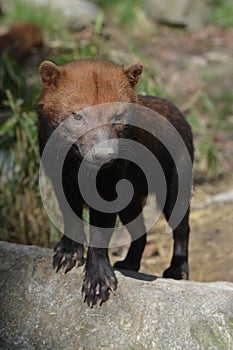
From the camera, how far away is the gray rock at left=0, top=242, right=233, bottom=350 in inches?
135

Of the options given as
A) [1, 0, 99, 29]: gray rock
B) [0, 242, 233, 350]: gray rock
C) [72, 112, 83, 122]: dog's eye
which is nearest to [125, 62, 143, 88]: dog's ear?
[72, 112, 83, 122]: dog's eye

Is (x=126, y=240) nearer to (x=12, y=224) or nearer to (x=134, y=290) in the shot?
(x=12, y=224)

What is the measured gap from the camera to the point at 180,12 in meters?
13.1

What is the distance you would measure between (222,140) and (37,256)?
5309 mm

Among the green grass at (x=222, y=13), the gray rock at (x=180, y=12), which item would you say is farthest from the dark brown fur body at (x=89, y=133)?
the green grass at (x=222, y=13)

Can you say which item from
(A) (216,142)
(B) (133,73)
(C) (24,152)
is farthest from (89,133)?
(A) (216,142)

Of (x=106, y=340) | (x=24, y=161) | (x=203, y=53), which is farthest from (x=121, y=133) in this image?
(x=203, y=53)

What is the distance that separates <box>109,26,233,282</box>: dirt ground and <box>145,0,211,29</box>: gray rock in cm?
22

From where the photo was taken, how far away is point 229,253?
6.21m

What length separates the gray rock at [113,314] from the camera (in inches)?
135

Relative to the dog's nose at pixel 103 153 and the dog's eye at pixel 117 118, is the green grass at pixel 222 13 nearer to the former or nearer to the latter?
the dog's eye at pixel 117 118

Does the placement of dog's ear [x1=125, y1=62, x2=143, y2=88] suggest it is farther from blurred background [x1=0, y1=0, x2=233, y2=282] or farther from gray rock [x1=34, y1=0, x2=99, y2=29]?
gray rock [x1=34, y1=0, x2=99, y2=29]

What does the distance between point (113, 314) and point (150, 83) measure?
3.62 m

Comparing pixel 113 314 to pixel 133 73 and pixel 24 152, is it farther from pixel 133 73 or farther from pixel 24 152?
pixel 24 152
